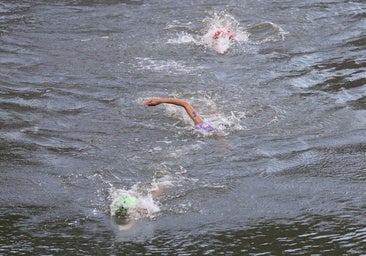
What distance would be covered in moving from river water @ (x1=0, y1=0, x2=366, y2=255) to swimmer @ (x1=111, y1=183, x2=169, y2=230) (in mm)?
78

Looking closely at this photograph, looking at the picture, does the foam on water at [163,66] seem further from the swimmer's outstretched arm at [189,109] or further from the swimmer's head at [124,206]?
the swimmer's head at [124,206]

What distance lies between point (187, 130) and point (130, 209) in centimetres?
222

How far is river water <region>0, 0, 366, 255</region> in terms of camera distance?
752 cm

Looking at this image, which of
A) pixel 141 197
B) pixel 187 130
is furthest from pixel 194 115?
pixel 141 197

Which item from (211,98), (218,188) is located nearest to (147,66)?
(211,98)

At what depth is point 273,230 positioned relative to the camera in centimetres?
751

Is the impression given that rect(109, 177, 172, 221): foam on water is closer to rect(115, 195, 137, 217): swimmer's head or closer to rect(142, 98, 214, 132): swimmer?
rect(115, 195, 137, 217): swimmer's head

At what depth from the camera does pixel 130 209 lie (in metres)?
7.82

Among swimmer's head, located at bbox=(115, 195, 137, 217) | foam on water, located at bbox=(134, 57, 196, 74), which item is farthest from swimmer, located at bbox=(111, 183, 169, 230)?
foam on water, located at bbox=(134, 57, 196, 74)

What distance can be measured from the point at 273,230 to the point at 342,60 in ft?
17.5

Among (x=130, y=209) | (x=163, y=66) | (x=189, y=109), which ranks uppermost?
(x=189, y=109)

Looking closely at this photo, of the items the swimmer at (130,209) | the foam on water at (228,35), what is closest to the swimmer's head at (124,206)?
the swimmer at (130,209)

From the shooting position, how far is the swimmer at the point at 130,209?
7.70m

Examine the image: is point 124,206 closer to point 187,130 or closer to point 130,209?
point 130,209
